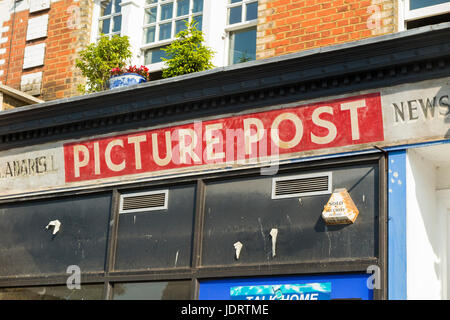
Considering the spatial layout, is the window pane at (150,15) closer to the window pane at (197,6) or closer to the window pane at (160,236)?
the window pane at (197,6)

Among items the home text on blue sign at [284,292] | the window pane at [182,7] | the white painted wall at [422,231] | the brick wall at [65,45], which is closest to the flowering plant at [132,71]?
the window pane at [182,7]

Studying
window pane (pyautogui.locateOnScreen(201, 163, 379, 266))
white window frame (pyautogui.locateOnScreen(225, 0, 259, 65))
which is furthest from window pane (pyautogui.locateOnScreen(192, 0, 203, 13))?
window pane (pyautogui.locateOnScreen(201, 163, 379, 266))

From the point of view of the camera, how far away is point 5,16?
A: 12.1 meters

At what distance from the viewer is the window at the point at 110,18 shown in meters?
11.2

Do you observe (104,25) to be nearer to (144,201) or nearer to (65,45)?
(65,45)

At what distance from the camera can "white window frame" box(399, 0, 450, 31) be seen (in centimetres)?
842

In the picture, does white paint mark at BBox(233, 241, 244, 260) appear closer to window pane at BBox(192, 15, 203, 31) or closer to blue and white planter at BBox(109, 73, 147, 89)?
blue and white planter at BBox(109, 73, 147, 89)

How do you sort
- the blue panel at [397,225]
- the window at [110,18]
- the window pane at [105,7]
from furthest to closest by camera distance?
the window pane at [105,7], the window at [110,18], the blue panel at [397,225]

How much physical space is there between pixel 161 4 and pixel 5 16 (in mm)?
2927

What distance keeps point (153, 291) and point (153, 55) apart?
3.59 m

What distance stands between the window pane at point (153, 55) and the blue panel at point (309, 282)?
11.8 feet

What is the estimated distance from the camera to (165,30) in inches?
419
